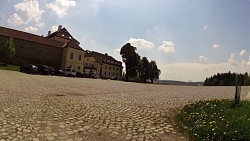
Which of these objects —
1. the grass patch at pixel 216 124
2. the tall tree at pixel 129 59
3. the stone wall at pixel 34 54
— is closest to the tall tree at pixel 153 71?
the tall tree at pixel 129 59

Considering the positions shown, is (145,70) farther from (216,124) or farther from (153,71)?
(216,124)

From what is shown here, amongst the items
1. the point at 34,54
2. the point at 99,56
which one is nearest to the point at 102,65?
the point at 99,56

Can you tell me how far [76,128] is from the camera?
6.91m

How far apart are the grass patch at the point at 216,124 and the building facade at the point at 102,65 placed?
227 feet

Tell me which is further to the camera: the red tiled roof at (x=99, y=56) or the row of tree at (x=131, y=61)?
the red tiled roof at (x=99, y=56)

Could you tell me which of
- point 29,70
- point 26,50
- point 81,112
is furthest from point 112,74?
point 81,112

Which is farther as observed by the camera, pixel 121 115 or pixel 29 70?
pixel 29 70

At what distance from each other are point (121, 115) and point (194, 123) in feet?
8.53

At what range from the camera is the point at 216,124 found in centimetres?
668

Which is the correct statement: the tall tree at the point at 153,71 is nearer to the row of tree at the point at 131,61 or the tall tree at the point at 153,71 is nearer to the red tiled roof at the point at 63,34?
the row of tree at the point at 131,61

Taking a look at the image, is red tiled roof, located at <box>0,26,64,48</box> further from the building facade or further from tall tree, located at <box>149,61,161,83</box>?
tall tree, located at <box>149,61,161,83</box>

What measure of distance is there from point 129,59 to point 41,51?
26554 mm

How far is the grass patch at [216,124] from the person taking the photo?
19.6 ft

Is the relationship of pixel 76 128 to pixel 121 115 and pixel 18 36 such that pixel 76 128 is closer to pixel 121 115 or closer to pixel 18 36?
pixel 121 115
